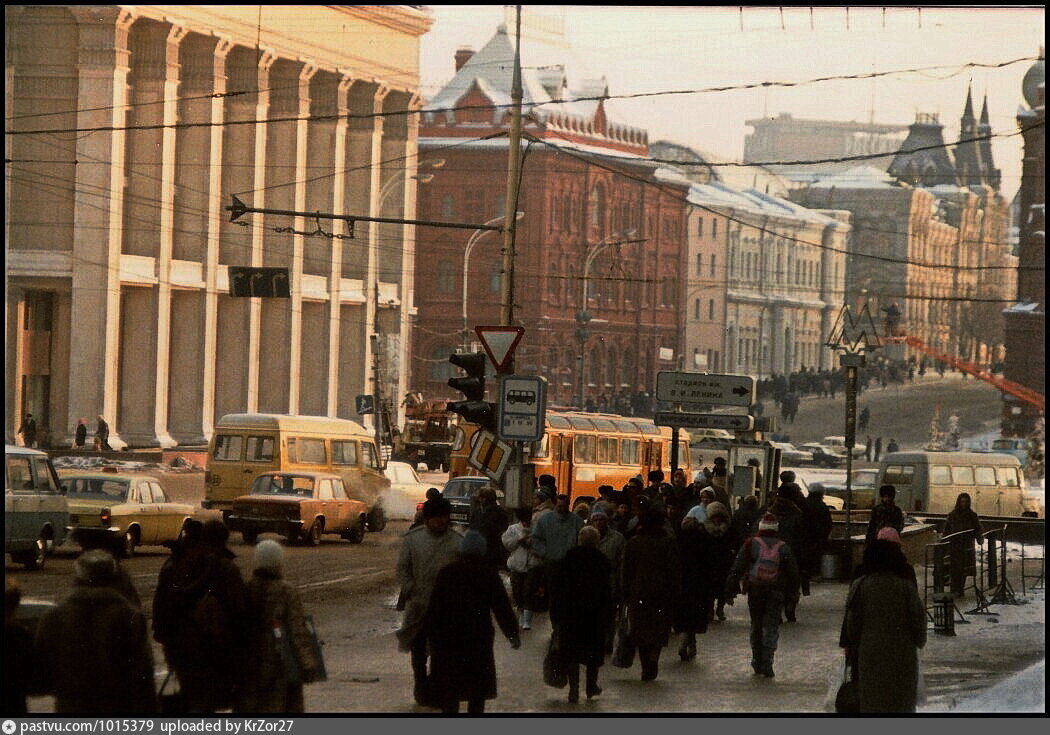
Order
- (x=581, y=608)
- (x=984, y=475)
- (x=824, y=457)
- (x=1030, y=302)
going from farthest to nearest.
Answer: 1. (x=1030, y=302)
2. (x=824, y=457)
3. (x=984, y=475)
4. (x=581, y=608)

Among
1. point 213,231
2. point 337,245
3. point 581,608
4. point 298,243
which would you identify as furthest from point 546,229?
point 581,608

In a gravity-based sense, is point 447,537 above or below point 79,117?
below

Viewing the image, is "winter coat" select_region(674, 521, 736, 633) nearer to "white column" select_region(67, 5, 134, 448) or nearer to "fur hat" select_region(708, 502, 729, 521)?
"fur hat" select_region(708, 502, 729, 521)

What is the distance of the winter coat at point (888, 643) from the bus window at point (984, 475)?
41.0 m

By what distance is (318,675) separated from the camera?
12.4 meters

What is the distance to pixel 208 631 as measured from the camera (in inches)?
493

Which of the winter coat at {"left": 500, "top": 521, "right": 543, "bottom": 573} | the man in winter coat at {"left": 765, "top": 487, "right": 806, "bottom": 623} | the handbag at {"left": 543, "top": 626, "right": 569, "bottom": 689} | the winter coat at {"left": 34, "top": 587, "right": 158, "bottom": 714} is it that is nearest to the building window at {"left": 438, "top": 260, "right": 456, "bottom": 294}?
the man in winter coat at {"left": 765, "top": 487, "right": 806, "bottom": 623}

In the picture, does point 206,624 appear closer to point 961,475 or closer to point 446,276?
point 961,475

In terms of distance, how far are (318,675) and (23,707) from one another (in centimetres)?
163

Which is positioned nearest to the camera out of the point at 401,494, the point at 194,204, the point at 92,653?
the point at 92,653

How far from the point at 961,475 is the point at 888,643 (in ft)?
134

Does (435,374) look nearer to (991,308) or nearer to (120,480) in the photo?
(991,308)

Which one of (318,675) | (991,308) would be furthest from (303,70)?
(991,308)

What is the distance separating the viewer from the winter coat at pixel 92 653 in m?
11.2
